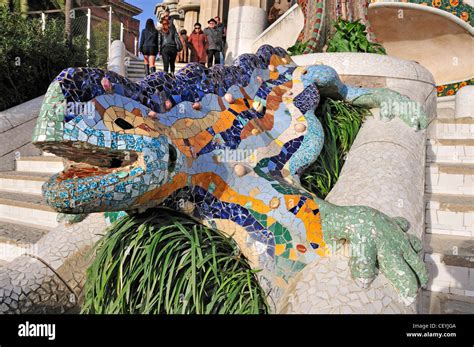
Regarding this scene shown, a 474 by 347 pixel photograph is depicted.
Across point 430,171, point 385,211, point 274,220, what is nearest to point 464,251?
point 385,211

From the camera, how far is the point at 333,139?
3.75 metres

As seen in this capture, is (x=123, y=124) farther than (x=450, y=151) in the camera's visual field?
No

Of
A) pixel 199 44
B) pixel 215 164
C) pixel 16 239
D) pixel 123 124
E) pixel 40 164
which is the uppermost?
pixel 199 44

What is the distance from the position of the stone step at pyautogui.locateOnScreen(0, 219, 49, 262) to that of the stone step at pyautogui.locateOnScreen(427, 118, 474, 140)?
4.00m

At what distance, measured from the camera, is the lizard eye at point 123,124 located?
2043 mm

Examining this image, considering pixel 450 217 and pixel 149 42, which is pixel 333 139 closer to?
pixel 450 217

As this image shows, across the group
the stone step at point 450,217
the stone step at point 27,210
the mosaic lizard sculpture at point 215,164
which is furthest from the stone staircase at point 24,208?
the stone step at point 450,217

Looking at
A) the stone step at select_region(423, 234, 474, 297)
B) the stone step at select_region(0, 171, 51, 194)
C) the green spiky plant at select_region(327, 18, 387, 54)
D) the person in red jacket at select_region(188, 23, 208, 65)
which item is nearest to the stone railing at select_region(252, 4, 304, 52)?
the person in red jacket at select_region(188, 23, 208, 65)

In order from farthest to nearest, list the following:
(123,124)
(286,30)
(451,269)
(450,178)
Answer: (286,30), (450,178), (451,269), (123,124)

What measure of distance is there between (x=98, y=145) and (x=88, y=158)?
7.9 inches

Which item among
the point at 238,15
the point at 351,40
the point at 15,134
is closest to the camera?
the point at 351,40

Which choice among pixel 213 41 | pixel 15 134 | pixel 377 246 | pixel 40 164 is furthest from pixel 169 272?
pixel 213 41

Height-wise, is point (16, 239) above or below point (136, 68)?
below

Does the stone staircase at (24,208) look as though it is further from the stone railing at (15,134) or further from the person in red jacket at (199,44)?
the person in red jacket at (199,44)
